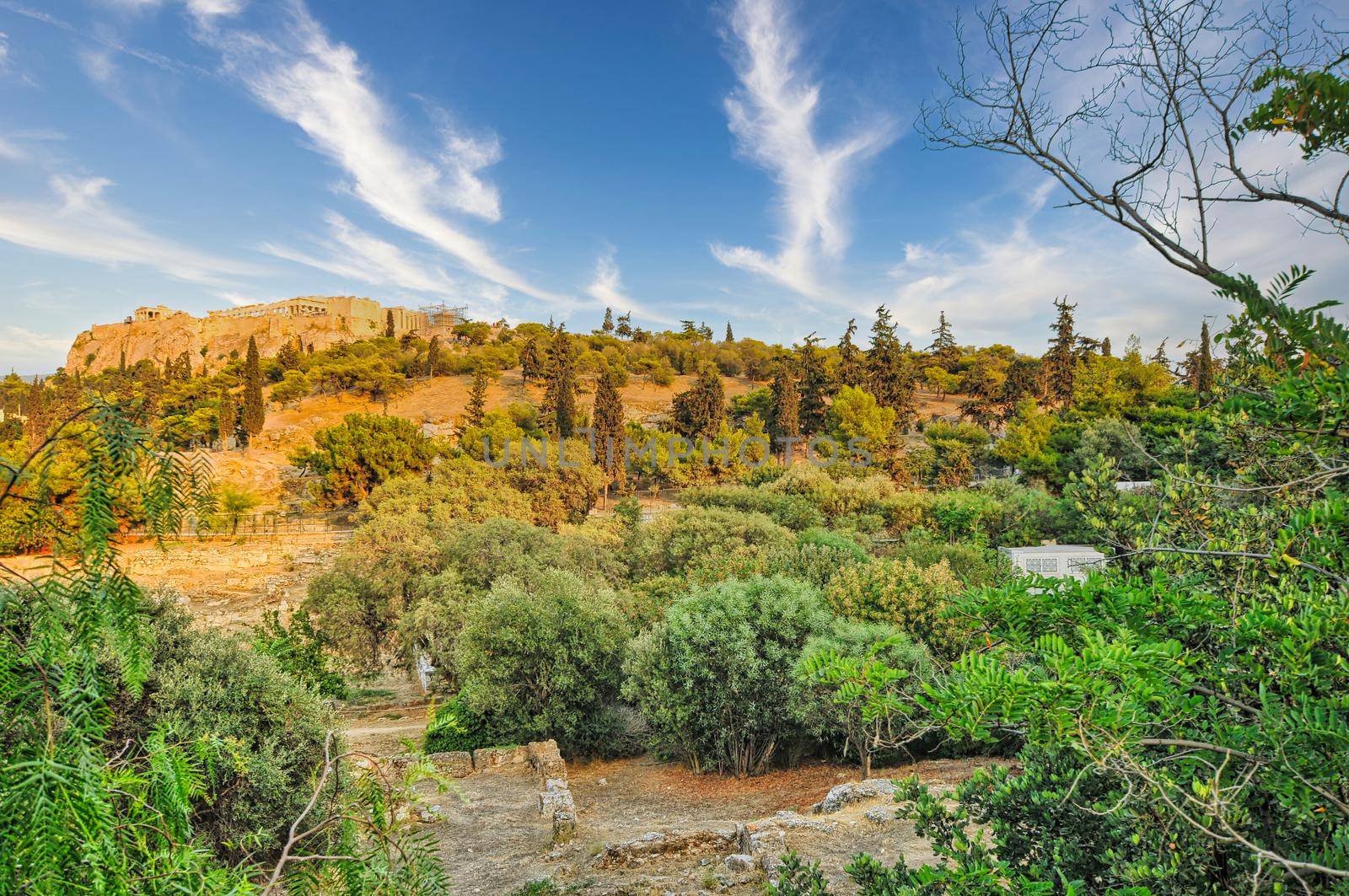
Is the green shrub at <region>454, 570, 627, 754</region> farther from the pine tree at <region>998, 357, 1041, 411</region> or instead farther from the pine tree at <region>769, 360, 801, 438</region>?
the pine tree at <region>998, 357, 1041, 411</region>

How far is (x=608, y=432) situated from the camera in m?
39.5

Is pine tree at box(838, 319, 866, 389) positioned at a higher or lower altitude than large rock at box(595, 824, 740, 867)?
higher

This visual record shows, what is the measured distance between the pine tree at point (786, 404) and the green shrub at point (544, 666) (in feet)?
110

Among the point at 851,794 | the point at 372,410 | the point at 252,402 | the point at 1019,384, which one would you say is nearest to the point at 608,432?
the point at 252,402

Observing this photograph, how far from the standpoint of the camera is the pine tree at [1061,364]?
4769 cm

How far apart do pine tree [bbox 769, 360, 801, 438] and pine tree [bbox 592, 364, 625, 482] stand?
11.6 m

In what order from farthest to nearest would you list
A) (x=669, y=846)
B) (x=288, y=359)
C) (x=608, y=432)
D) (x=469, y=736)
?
(x=288, y=359) < (x=608, y=432) < (x=469, y=736) < (x=669, y=846)

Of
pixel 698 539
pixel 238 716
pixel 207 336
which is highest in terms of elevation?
pixel 207 336

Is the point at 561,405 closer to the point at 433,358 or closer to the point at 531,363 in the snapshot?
the point at 531,363

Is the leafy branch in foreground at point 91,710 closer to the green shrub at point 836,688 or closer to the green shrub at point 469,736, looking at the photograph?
the green shrub at point 836,688

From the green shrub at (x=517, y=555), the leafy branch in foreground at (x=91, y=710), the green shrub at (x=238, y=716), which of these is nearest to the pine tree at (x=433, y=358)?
the green shrub at (x=517, y=555)

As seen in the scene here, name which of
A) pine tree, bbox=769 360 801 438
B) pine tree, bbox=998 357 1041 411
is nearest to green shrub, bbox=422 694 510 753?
pine tree, bbox=769 360 801 438

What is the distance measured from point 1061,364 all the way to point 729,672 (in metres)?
47.3

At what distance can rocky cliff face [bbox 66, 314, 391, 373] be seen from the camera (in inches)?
3686
